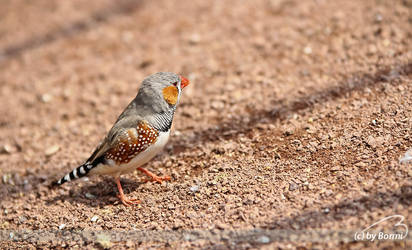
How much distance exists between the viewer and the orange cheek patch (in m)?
4.10

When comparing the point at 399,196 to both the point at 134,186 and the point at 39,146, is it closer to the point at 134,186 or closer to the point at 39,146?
the point at 134,186

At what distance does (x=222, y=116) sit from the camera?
5117 millimetres

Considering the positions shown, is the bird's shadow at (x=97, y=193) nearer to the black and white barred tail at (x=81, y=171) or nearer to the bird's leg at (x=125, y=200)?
the bird's leg at (x=125, y=200)

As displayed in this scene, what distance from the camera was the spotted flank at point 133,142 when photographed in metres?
3.96

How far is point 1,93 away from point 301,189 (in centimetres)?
508

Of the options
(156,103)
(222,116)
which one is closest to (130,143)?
(156,103)

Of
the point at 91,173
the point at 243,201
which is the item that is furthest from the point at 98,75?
the point at 243,201

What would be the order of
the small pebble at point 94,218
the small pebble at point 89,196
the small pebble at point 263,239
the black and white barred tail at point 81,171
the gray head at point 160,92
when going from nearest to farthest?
the small pebble at point 263,239 → the small pebble at point 94,218 → the gray head at point 160,92 → the black and white barred tail at point 81,171 → the small pebble at point 89,196

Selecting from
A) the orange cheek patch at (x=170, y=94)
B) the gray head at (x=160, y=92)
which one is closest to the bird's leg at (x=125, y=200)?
the gray head at (x=160, y=92)

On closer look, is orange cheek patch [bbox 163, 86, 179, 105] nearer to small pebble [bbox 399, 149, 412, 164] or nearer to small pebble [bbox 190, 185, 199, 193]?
small pebble [bbox 190, 185, 199, 193]

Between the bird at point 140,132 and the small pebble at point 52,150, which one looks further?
the small pebble at point 52,150

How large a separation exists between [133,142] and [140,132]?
0.11 m

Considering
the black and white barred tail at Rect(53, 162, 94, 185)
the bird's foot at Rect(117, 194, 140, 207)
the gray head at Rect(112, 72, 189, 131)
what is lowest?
the bird's foot at Rect(117, 194, 140, 207)

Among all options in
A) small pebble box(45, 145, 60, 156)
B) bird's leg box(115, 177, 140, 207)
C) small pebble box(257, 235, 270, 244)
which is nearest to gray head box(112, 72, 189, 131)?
bird's leg box(115, 177, 140, 207)
